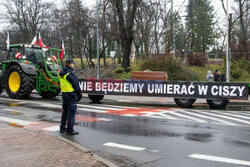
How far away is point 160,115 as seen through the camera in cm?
1087

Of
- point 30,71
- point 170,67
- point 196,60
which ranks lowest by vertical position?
point 30,71

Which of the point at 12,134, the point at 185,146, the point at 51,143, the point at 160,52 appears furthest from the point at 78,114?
the point at 160,52

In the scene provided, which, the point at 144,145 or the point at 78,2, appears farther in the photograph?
the point at 78,2

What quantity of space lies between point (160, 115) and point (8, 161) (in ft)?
22.4

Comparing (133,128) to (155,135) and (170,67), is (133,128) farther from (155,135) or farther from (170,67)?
(170,67)

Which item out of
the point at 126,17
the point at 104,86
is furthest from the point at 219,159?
the point at 126,17

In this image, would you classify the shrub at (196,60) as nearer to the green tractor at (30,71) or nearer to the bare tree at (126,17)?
the bare tree at (126,17)

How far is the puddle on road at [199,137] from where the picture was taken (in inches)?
274

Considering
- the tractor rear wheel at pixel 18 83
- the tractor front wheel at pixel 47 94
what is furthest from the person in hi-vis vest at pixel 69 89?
the tractor front wheel at pixel 47 94

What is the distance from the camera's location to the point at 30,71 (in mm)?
14961

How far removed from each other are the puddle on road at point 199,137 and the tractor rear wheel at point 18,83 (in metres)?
10.2

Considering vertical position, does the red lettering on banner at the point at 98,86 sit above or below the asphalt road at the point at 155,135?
above

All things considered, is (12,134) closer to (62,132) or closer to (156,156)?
(62,132)

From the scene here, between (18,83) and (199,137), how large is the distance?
11738 mm
